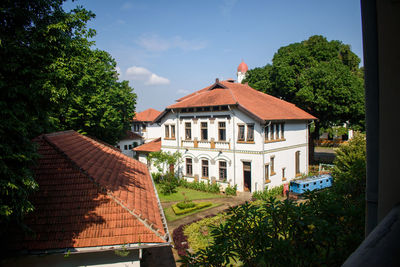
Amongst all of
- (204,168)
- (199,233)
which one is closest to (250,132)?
(204,168)

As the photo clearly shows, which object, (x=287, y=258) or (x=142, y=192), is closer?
(x=287, y=258)

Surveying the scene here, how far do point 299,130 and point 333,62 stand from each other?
10165 millimetres

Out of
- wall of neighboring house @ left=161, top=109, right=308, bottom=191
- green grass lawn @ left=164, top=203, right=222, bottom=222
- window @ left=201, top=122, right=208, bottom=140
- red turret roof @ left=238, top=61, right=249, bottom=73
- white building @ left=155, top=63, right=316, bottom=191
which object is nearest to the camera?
green grass lawn @ left=164, top=203, right=222, bottom=222

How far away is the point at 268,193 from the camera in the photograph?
20031mm

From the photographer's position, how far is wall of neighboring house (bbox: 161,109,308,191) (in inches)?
797

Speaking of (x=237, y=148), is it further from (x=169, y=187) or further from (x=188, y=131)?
(x=169, y=187)

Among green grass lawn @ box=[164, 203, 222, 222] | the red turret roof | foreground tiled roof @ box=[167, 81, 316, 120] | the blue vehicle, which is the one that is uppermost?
the red turret roof

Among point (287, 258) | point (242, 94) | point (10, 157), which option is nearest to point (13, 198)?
point (10, 157)

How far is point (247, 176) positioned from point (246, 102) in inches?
255

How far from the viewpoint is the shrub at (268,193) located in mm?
19500

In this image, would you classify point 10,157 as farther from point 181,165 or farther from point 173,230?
point 181,165

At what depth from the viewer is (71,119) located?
22.7 metres

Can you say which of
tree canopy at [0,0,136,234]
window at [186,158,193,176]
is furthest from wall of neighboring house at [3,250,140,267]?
window at [186,158,193,176]

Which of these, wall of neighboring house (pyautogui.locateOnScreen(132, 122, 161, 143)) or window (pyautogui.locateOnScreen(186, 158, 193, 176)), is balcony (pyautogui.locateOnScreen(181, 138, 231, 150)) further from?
wall of neighboring house (pyautogui.locateOnScreen(132, 122, 161, 143))
